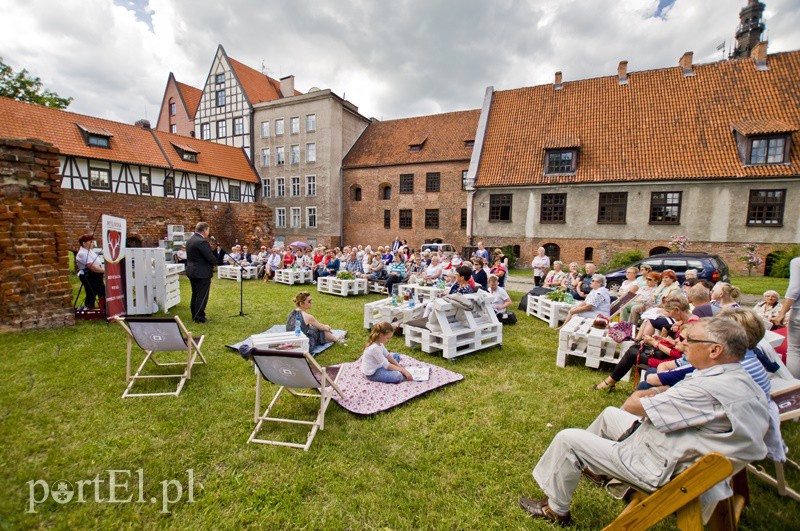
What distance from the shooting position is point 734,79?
A: 18.3 m

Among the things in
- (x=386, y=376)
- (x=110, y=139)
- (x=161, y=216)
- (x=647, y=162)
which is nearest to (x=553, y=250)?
(x=647, y=162)

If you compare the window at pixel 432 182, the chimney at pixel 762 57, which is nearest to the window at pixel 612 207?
the chimney at pixel 762 57

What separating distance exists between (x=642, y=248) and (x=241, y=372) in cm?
1999

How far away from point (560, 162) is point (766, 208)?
9142 mm

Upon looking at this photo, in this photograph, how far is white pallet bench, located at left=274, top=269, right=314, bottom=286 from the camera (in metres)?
14.4

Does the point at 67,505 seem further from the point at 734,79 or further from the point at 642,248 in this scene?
the point at 734,79

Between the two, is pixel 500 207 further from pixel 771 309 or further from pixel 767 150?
pixel 771 309

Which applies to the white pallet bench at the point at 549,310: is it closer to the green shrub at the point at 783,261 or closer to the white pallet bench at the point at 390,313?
the white pallet bench at the point at 390,313

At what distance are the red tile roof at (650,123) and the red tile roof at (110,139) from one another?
19790mm

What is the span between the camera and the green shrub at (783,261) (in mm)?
14914

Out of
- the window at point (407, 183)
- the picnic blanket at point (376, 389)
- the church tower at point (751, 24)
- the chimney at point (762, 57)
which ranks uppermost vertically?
the church tower at point (751, 24)

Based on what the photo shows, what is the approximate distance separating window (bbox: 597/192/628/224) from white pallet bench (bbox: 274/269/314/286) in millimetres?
15304

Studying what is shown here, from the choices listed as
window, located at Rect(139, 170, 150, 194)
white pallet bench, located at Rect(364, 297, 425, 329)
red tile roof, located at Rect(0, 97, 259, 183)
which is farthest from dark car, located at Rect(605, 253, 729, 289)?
window, located at Rect(139, 170, 150, 194)

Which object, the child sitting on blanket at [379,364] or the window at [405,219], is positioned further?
the window at [405,219]
